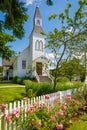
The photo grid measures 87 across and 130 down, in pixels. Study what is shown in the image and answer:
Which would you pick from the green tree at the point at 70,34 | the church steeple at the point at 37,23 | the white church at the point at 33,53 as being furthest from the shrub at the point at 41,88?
the church steeple at the point at 37,23

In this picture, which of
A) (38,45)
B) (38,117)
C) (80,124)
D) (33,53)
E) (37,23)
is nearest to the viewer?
(38,117)

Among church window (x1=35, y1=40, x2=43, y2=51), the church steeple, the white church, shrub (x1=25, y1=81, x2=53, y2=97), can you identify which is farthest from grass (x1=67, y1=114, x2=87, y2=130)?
the church steeple

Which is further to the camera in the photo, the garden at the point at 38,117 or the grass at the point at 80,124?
the grass at the point at 80,124

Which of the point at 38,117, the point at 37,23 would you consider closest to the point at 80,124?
the point at 38,117

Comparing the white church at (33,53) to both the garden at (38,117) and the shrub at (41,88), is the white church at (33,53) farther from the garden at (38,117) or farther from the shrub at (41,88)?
the garden at (38,117)

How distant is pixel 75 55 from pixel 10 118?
8020 millimetres

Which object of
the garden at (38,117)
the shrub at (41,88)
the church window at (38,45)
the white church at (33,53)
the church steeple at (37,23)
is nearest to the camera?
the garden at (38,117)

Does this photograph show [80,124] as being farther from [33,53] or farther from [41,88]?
[33,53]

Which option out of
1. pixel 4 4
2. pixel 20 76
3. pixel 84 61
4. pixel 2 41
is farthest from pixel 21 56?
pixel 4 4

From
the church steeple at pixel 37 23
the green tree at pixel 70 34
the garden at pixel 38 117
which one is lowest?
the garden at pixel 38 117

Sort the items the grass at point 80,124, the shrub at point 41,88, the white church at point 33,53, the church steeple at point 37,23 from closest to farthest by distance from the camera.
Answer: the grass at point 80,124 → the shrub at point 41,88 → the white church at point 33,53 → the church steeple at point 37,23

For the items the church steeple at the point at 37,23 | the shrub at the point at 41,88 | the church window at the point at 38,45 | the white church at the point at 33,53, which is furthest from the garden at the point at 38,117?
the church steeple at the point at 37,23

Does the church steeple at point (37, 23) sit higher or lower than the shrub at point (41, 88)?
higher

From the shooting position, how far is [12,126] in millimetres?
5762
